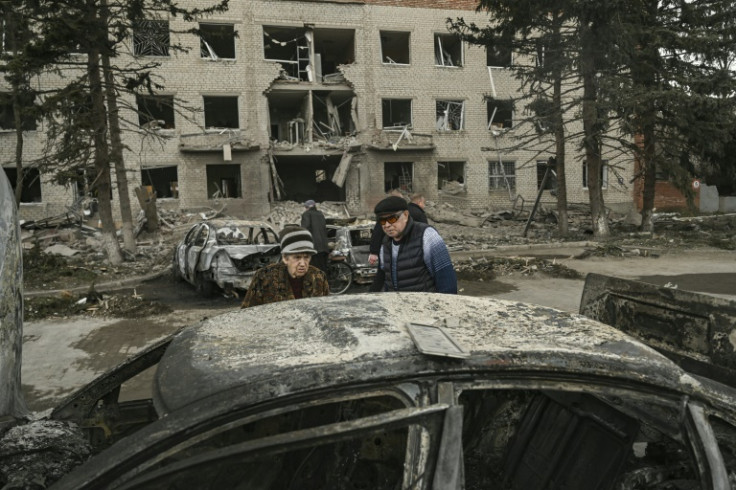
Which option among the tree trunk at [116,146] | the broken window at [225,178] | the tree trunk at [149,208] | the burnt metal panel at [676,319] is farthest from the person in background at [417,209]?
the broken window at [225,178]

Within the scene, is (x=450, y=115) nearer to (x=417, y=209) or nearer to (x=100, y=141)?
(x=100, y=141)

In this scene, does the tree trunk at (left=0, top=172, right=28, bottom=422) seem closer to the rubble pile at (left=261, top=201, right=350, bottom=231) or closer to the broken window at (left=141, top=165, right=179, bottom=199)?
the rubble pile at (left=261, top=201, right=350, bottom=231)

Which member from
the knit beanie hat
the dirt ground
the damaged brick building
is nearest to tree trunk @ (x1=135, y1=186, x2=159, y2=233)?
the dirt ground

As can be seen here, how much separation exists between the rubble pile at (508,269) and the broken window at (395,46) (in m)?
18.9

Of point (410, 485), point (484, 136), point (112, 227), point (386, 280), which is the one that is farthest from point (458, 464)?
point (484, 136)

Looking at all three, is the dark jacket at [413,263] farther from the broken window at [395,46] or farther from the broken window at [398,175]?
the broken window at [395,46]

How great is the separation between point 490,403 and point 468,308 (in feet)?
1.31

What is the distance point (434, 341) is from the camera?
169cm

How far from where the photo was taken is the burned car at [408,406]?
143 cm

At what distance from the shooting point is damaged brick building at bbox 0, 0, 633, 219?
86.9 feet

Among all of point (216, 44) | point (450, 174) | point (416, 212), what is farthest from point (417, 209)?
point (216, 44)

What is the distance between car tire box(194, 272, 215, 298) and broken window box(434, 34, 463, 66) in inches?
915

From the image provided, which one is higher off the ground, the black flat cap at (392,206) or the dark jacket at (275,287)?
the black flat cap at (392,206)

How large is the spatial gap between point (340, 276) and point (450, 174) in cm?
2117
